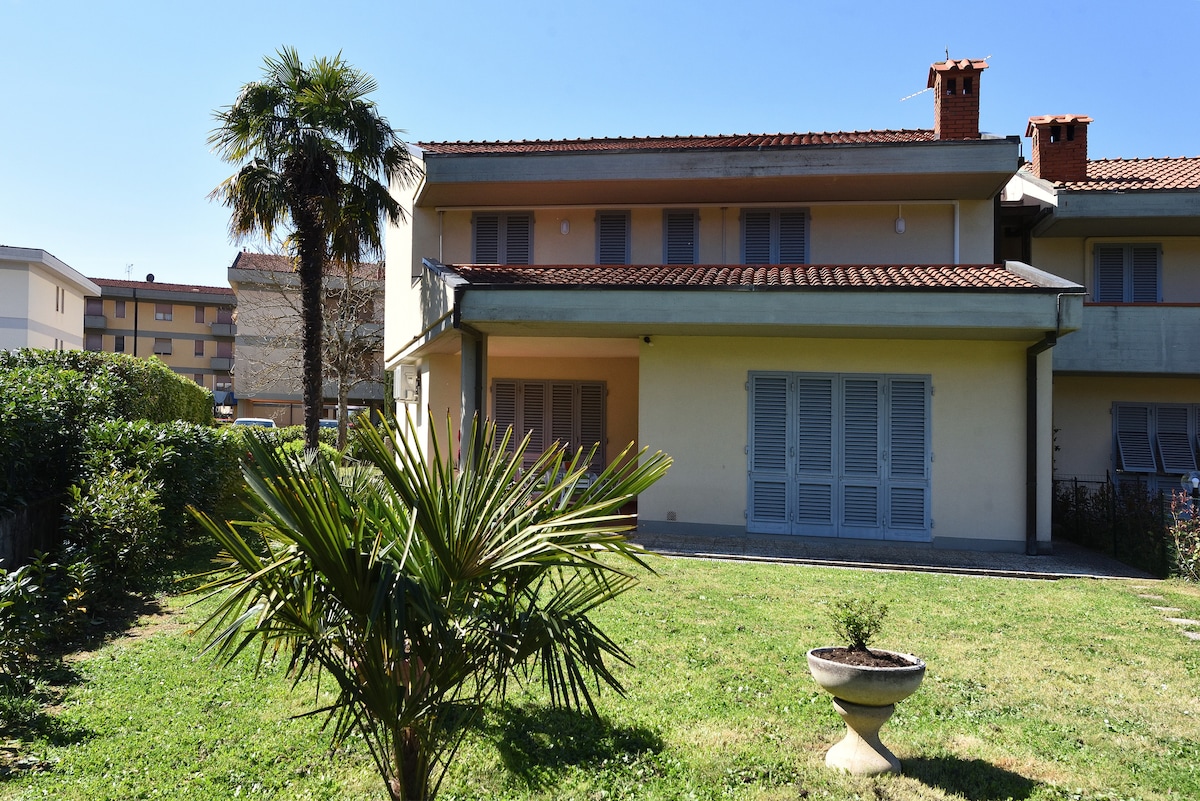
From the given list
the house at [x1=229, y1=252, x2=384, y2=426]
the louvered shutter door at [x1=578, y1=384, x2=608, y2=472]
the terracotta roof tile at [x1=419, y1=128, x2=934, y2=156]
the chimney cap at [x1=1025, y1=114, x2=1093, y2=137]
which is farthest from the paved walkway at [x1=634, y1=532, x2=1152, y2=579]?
the house at [x1=229, y1=252, x2=384, y2=426]

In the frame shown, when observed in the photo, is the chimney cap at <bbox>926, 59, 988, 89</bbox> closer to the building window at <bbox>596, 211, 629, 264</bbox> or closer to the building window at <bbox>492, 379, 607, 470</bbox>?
the building window at <bbox>596, 211, 629, 264</bbox>

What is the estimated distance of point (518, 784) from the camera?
4.80m

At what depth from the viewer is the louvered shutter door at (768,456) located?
13.3 m

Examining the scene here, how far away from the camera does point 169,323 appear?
58.6m

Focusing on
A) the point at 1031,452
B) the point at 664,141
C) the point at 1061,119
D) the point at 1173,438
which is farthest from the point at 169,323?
the point at 1173,438

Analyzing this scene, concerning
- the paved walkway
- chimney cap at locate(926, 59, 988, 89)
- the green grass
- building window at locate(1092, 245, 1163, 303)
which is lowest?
the green grass

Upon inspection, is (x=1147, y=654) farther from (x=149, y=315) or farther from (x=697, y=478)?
(x=149, y=315)

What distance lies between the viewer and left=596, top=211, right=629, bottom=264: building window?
1559 centimetres

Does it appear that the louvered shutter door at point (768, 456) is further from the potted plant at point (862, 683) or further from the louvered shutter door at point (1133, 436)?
the potted plant at point (862, 683)

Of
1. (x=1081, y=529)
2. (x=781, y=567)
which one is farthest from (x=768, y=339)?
(x=1081, y=529)

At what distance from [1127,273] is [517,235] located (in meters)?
11.6

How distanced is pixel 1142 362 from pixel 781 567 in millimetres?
8809

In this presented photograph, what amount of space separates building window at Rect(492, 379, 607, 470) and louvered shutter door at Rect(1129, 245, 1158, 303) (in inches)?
408

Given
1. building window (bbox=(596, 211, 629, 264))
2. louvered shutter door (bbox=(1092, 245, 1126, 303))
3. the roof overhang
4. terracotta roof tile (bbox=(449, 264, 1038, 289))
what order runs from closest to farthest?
terracotta roof tile (bbox=(449, 264, 1038, 289))
the roof overhang
building window (bbox=(596, 211, 629, 264))
louvered shutter door (bbox=(1092, 245, 1126, 303))
